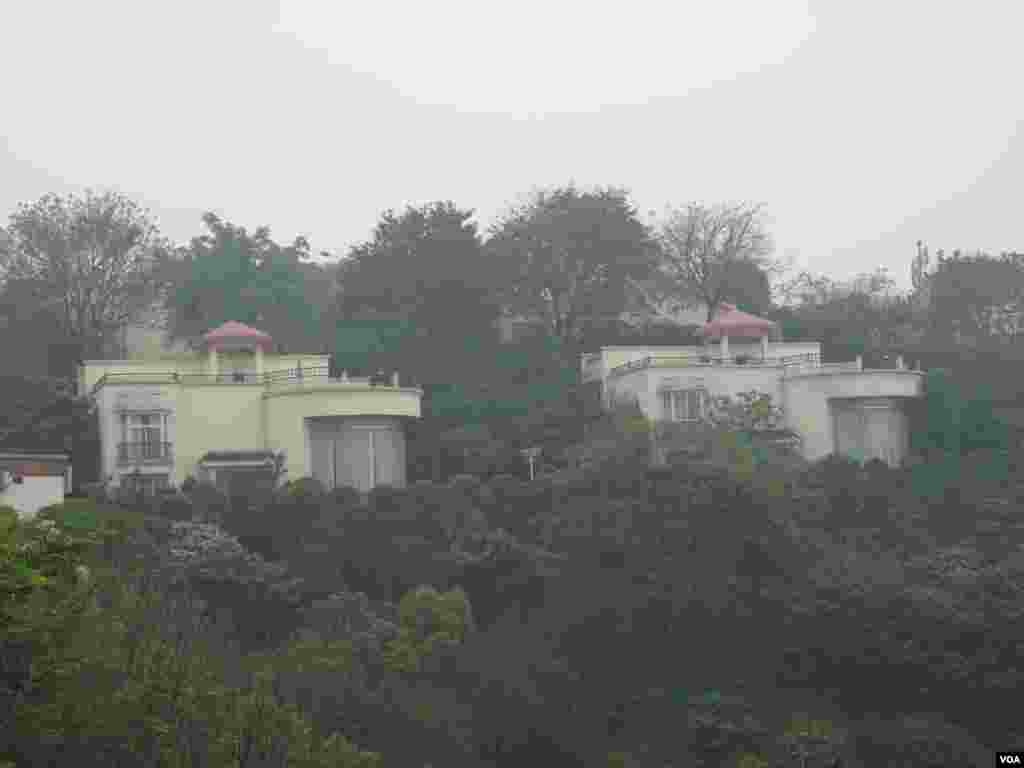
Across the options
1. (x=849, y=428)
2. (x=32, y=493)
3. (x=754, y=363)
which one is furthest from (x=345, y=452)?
(x=849, y=428)

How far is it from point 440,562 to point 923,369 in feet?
77.1

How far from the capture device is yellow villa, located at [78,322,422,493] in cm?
4975

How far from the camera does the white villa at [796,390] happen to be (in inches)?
2108

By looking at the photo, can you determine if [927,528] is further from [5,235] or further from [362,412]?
[5,235]

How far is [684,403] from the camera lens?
53594 millimetres

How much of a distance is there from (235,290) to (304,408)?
13966 millimetres

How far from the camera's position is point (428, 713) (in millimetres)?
31016

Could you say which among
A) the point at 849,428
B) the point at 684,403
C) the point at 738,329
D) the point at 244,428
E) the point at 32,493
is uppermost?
the point at 738,329

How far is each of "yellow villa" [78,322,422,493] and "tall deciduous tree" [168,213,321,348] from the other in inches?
375

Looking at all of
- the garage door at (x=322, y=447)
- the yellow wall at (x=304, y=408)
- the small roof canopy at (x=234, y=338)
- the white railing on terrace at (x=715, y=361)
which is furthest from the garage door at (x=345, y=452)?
the white railing on terrace at (x=715, y=361)

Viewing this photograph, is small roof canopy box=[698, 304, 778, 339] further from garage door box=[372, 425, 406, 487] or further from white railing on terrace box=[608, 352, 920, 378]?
garage door box=[372, 425, 406, 487]

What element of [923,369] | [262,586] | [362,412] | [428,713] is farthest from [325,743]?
[923,369]

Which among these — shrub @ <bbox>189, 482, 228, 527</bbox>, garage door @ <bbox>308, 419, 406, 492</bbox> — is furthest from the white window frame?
shrub @ <bbox>189, 482, 228, 527</bbox>

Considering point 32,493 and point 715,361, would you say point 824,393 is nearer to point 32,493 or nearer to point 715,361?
point 715,361
